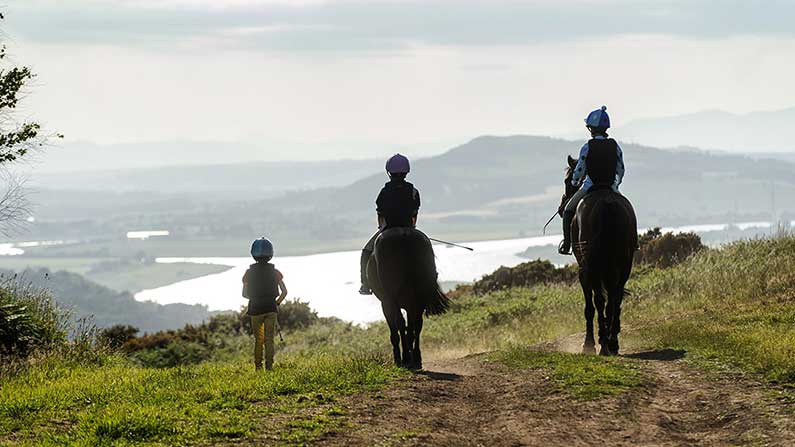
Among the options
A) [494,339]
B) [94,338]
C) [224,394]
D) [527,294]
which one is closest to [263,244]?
[224,394]

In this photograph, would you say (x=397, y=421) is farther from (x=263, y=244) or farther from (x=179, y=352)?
Result: (x=179, y=352)

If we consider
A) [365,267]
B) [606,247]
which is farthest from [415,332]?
[606,247]

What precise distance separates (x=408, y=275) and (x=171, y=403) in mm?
4214

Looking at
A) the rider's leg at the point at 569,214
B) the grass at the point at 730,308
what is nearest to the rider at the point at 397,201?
the rider's leg at the point at 569,214

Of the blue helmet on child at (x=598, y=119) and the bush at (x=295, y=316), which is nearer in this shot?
the blue helmet on child at (x=598, y=119)

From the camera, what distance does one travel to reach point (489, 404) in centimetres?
1145

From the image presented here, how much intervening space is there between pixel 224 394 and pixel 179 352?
19.1 meters

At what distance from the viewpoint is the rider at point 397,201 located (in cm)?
1433

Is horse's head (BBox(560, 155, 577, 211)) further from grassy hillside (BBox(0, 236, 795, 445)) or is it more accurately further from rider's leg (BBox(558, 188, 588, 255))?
grassy hillside (BBox(0, 236, 795, 445))

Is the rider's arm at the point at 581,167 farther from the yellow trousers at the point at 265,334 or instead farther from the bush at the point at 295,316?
the bush at the point at 295,316

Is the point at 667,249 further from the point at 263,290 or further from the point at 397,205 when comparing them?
the point at 397,205

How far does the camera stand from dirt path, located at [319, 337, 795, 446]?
30.8 ft

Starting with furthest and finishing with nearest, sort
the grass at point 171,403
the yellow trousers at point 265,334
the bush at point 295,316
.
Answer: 1. the bush at point 295,316
2. the yellow trousers at point 265,334
3. the grass at point 171,403

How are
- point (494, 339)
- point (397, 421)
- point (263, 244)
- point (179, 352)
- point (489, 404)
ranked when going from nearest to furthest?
point (397, 421)
point (489, 404)
point (263, 244)
point (494, 339)
point (179, 352)
